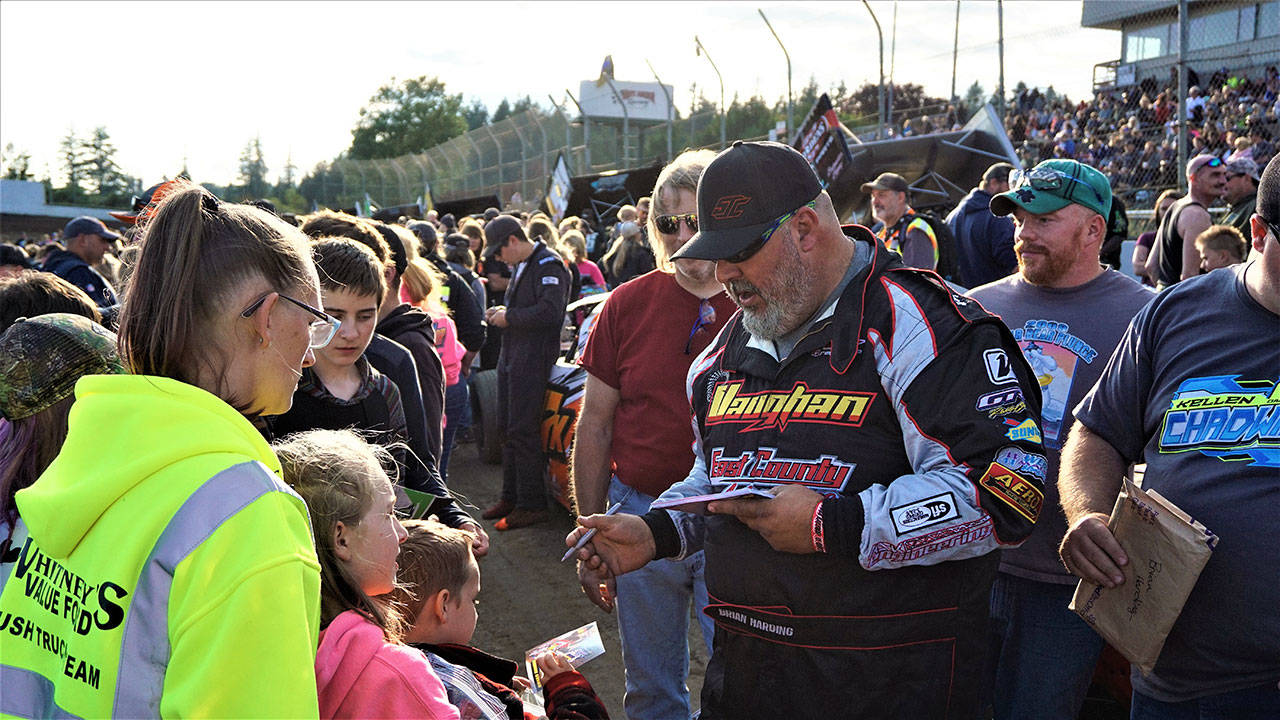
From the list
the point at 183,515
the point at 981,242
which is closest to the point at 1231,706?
the point at 183,515

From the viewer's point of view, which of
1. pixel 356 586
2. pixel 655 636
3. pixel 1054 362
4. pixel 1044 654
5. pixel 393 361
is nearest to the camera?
pixel 356 586

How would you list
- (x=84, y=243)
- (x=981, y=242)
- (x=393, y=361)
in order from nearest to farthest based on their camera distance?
(x=393, y=361), (x=981, y=242), (x=84, y=243)

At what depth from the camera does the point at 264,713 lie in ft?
4.13

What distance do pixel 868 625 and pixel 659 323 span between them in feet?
5.04

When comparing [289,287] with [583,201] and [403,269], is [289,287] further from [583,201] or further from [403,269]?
[583,201]

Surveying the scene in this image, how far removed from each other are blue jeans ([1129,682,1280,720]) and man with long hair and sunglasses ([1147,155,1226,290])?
4.61 meters

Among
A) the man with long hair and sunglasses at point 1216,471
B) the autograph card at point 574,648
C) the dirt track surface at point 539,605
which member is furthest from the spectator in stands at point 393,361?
the man with long hair and sunglasses at point 1216,471

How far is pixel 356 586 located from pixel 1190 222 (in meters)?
6.37

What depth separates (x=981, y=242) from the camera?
673cm

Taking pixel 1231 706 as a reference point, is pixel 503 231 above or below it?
above

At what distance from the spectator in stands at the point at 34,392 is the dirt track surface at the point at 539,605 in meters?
2.42

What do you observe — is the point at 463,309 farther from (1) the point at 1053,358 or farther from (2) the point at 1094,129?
(2) the point at 1094,129

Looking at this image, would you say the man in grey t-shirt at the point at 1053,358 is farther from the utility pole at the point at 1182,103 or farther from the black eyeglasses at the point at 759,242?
the utility pole at the point at 1182,103

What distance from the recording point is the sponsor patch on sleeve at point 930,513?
201 cm
